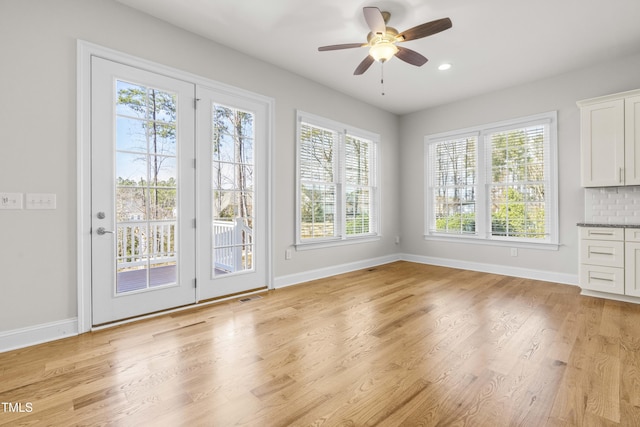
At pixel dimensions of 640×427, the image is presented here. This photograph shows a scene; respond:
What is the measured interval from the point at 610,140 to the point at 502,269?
224 centimetres

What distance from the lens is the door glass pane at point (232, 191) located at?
Result: 3.51 m

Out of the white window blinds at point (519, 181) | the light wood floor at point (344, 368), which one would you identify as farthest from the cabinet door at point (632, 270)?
the white window blinds at point (519, 181)

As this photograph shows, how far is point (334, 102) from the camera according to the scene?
491 cm

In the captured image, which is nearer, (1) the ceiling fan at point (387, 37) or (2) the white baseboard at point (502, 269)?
(1) the ceiling fan at point (387, 37)

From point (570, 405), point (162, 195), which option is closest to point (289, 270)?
point (162, 195)

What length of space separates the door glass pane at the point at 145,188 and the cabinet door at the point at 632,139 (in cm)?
506

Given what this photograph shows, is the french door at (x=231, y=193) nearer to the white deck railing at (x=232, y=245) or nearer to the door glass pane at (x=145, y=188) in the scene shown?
the white deck railing at (x=232, y=245)

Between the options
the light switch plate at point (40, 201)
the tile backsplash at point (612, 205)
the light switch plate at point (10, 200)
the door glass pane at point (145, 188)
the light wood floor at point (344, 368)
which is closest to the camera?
the light wood floor at point (344, 368)

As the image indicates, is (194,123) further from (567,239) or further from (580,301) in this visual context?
(567,239)

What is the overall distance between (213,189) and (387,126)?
151 inches

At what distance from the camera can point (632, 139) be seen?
349 cm

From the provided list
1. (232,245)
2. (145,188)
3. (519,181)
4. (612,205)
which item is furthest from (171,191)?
(612,205)

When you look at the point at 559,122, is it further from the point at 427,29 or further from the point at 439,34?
the point at 427,29

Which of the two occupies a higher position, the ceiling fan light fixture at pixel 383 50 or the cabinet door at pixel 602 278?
the ceiling fan light fixture at pixel 383 50
